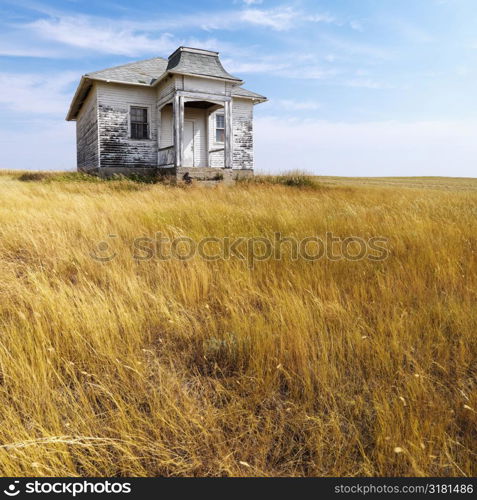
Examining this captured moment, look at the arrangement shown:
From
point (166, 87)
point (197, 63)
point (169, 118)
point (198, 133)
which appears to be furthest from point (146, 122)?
point (197, 63)

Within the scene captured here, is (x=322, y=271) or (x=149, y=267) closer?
(x=322, y=271)

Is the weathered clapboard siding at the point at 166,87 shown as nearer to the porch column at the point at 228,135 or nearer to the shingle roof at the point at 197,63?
the shingle roof at the point at 197,63

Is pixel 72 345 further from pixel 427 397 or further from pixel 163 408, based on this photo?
pixel 427 397

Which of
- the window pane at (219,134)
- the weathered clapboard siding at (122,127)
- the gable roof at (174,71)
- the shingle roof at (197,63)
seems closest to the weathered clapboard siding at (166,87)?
the gable roof at (174,71)

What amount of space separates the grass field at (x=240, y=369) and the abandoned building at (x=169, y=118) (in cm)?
1282

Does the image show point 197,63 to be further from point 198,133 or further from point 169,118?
point 198,133

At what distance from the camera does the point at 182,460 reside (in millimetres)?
1451

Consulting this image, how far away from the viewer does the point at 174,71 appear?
1485 cm

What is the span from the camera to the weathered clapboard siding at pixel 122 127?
16625 millimetres

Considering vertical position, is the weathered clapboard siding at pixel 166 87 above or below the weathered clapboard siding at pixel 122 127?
above

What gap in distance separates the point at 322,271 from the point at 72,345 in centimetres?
235

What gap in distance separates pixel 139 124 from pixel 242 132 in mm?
5740

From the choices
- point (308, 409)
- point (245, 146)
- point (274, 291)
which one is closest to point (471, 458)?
point (308, 409)

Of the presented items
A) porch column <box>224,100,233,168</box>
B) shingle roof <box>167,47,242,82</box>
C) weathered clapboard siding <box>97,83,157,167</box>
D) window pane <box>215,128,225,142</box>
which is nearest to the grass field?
porch column <box>224,100,233,168</box>
